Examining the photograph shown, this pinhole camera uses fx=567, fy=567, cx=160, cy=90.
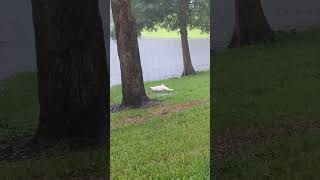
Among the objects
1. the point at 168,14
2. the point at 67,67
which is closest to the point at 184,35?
the point at 168,14

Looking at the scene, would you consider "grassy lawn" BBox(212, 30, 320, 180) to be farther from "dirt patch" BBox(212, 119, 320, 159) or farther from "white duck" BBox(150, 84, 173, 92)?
"white duck" BBox(150, 84, 173, 92)

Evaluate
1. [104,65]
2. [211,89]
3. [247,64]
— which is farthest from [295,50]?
[104,65]

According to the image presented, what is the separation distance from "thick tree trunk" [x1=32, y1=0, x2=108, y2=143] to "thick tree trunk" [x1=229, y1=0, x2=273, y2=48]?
6.83 meters

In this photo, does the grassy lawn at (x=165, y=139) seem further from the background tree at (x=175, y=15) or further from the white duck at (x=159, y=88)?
the background tree at (x=175, y=15)

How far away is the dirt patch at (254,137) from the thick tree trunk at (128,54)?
15.6 ft

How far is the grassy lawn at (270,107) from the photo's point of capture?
19.9ft

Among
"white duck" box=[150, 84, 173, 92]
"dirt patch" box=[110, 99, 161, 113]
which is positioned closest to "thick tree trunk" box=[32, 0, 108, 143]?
"dirt patch" box=[110, 99, 161, 113]

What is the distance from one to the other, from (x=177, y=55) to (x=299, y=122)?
12.1 meters

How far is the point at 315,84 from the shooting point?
997cm

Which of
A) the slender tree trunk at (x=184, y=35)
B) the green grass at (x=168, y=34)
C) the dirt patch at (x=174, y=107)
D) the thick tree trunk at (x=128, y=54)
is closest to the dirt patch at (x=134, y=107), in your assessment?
the thick tree trunk at (x=128, y=54)

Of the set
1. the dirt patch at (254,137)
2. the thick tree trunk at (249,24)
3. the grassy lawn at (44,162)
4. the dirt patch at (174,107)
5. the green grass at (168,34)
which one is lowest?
the dirt patch at (174,107)

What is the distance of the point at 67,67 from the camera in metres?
7.30

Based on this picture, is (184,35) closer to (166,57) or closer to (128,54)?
(166,57)

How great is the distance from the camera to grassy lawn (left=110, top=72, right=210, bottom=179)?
6387 mm
